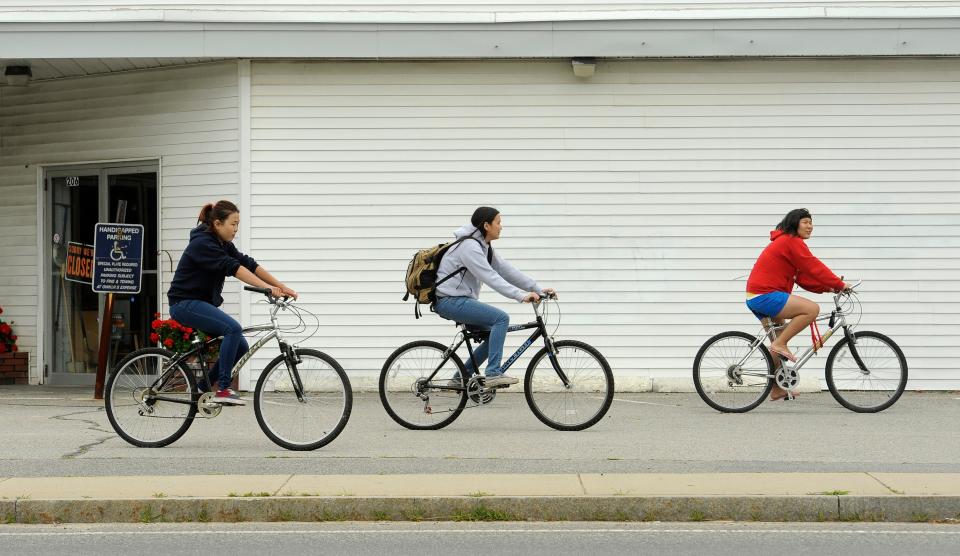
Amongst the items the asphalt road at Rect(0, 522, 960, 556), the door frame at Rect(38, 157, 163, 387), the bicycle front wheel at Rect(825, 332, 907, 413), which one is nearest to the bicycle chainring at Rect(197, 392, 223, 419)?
the asphalt road at Rect(0, 522, 960, 556)

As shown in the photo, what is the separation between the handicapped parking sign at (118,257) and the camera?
12500 mm

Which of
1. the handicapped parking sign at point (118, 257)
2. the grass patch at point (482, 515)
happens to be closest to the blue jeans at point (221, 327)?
the grass patch at point (482, 515)

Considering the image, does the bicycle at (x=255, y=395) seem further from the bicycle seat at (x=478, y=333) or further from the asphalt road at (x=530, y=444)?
the bicycle seat at (x=478, y=333)

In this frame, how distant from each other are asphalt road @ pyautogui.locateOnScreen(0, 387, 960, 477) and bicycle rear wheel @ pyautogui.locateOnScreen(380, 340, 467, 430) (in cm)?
20

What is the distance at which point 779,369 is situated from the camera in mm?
11094

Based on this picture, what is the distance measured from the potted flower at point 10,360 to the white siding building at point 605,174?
318 cm

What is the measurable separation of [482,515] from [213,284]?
10.5 feet

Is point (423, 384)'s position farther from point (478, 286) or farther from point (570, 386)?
point (570, 386)

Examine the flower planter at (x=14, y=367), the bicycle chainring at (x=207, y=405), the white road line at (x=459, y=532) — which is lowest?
the white road line at (x=459, y=532)

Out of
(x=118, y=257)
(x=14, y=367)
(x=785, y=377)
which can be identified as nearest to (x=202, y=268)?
(x=118, y=257)

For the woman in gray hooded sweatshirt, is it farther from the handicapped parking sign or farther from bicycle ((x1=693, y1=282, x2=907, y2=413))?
the handicapped parking sign

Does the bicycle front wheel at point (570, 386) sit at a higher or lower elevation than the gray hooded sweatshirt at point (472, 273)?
lower

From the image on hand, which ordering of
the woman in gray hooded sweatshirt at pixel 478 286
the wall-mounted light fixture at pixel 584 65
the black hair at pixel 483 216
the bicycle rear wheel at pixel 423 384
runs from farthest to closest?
the wall-mounted light fixture at pixel 584 65, the black hair at pixel 483 216, the bicycle rear wheel at pixel 423 384, the woman in gray hooded sweatshirt at pixel 478 286

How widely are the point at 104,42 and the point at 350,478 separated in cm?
692
